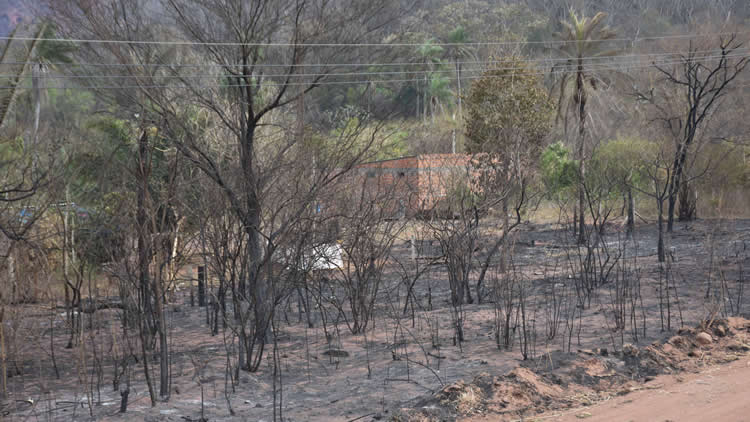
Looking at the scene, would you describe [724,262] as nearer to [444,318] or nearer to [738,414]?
[444,318]

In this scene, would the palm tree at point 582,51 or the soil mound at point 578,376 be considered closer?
the soil mound at point 578,376

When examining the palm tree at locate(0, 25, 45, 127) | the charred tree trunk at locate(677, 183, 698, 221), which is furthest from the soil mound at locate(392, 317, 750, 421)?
the charred tree trunk at locate(677, 183, 698, 221)

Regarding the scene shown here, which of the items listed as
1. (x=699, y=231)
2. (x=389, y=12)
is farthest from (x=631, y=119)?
(x=389, y=12)

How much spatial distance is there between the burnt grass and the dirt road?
0.23 m

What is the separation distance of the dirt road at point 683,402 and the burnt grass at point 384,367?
0.77 feet

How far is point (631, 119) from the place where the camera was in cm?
3812

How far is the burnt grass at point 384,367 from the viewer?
6.43 meters

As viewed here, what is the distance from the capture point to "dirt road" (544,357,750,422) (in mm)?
5895

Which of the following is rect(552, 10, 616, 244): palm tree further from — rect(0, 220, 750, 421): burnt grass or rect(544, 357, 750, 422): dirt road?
Answer: rect(544, 357, 750, 422): dirt road

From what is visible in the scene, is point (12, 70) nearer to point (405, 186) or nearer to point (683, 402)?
point (405, 186)

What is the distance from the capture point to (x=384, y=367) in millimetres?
7684

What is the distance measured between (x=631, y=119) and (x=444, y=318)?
103 feet

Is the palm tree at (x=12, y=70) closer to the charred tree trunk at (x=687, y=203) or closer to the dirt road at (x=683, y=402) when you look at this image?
the dirt road at (x=683, y=402)

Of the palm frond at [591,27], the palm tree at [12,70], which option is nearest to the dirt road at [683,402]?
the palm tree at [12,70]
